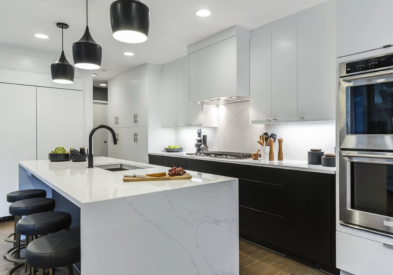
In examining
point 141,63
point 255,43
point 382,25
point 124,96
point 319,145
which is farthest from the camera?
point 124,96

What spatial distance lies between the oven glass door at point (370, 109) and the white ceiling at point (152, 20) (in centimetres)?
116

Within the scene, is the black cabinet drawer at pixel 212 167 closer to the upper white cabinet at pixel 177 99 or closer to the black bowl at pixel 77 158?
the upper white cabinet at pixel 177 99

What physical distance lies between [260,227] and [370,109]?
1.59 metres

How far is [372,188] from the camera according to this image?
198 cm

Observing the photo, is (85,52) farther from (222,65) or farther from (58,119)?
(58,119)

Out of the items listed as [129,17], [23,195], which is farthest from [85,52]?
[23,195]

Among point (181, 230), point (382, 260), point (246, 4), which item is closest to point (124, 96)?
point (246, 4)

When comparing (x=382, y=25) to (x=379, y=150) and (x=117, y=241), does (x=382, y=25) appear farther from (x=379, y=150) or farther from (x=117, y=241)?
(x=117, y=241)

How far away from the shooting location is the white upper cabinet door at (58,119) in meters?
4.22

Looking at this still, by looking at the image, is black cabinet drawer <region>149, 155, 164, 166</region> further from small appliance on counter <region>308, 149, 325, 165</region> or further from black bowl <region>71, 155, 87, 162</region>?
small appliance on counter <region>308, 149, 325, 165</region>

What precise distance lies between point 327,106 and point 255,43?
4.06 feet

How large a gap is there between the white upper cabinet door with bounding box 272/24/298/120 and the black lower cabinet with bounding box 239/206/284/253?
1.11 meters

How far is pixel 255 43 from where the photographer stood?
3.29m

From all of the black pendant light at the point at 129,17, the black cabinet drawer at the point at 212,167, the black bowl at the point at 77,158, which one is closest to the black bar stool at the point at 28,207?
the black bowl at the point at 77,158
